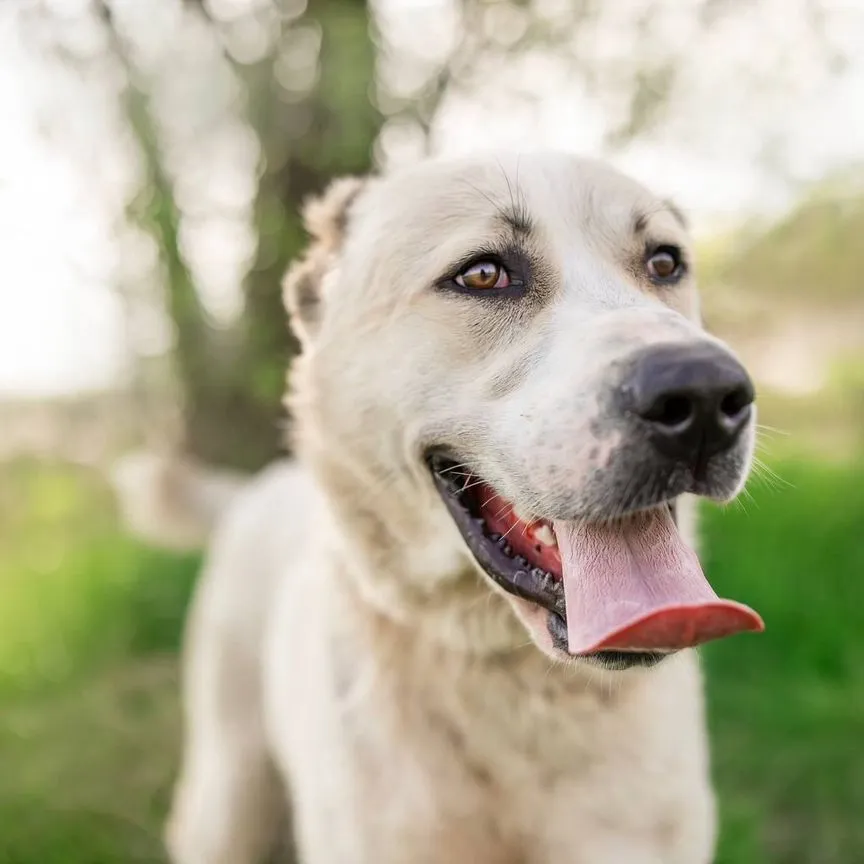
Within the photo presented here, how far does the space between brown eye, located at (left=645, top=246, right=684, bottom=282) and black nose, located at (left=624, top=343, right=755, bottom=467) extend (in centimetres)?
66

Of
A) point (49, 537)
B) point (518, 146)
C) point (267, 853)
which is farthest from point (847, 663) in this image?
point (49, 537)

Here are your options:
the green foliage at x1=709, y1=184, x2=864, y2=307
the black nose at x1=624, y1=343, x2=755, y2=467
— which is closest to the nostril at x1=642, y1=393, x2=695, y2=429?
the black nose at x1=624, y1=343, x2=755, y2=467

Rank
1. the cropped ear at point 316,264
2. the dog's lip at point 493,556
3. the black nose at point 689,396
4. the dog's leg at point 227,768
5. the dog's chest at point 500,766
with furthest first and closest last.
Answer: the dog's leg at point 227,768
the cropped ear at point 316,264
the dog's chest at point 500,766
the dog's lip at point 493,556
the black nose at point 689,396

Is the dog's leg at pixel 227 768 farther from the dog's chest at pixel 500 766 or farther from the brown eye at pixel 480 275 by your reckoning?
the brown eye at pixel 480 275

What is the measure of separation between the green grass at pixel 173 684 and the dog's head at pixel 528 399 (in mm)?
848

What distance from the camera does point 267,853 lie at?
9.11ft

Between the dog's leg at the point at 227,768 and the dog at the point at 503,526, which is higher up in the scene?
the dog at the point at 503,526

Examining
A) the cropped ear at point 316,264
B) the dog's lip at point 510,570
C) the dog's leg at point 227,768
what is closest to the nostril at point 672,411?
the dog's lip at point 510,570

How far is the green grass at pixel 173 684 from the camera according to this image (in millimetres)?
3088

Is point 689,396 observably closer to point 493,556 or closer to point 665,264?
point 493,556

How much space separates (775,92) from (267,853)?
424 cm

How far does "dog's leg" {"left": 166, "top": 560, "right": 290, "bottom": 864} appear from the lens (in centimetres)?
268

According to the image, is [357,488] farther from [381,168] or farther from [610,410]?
[381,168]

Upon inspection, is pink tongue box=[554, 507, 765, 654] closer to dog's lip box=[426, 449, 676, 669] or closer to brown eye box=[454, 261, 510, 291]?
dog's lip box=[426, 449, 676, 669]
